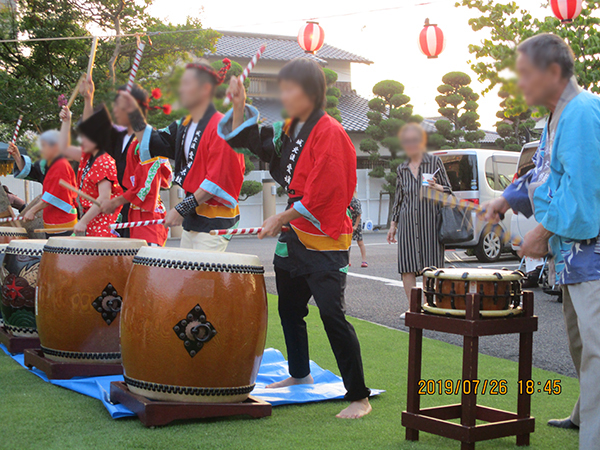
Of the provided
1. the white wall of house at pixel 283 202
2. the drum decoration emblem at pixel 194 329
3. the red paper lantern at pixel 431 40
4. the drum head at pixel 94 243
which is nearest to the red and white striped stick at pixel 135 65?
the drum decoration emblem at pixel 194 329

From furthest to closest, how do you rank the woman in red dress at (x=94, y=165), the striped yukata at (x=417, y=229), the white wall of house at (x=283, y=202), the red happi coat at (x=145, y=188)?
the white wall of house at (x=283, y=202) < the striped yukata at (x=417, y=229) < the red happi coat at (x=145, y=188) < the woman in red dress at (x=94, y=165)

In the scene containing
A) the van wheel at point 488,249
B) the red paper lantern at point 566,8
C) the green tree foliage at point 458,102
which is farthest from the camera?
the van wheel at point 488,249

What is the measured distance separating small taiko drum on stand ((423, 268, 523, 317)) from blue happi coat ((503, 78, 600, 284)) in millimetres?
258

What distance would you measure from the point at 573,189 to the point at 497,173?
9.18 metres

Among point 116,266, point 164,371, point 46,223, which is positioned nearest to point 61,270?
point 116,266

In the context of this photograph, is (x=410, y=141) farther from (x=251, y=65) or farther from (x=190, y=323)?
(x=190, y=323)

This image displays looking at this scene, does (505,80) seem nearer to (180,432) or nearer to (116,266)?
(180,432)

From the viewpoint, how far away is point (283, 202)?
70.7 feet

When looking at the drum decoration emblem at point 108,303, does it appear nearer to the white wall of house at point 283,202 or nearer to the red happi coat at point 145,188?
the red happi coat at point 145,188

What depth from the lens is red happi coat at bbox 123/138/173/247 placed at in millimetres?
3938

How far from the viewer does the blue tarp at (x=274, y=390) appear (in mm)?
3312

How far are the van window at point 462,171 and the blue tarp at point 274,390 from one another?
11.4 ft

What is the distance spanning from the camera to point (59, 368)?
368 centimetres

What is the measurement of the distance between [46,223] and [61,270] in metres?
1.98
